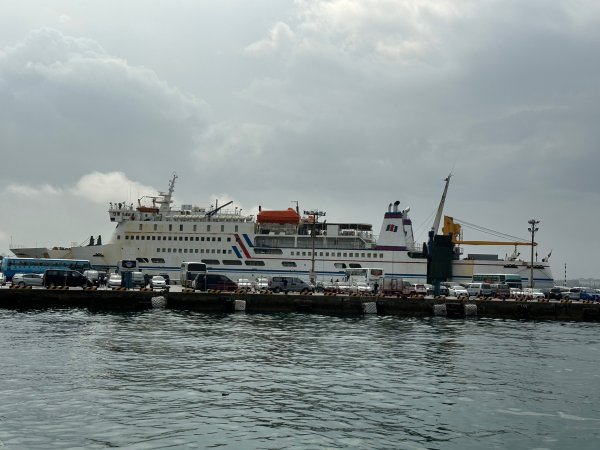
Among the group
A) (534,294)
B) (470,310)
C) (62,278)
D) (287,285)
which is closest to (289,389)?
(470,310)

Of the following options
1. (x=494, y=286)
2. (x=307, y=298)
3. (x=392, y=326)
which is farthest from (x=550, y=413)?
(x=494, y=286)

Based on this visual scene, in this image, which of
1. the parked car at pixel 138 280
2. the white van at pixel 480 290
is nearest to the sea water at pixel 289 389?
the white van at pixel 480 290

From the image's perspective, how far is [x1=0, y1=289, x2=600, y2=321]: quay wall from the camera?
5019 centimetres

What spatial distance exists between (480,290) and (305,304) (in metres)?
22.5

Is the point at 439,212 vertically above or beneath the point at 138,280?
above

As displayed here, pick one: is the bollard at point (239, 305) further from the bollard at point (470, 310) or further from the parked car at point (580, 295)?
the parked car at point (580, 295)

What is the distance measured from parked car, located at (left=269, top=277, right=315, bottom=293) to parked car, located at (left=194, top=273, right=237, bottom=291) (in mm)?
3887

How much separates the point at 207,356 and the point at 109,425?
11.1m

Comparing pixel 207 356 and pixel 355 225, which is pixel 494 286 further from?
pixel 207 356

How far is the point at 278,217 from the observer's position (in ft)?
276

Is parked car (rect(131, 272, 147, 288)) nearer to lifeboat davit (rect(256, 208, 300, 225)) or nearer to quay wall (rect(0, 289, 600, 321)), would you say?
A: quay wall (rect(0, 289, 600, 321))

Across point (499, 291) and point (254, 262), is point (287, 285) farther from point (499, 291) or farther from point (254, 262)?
point (254, 262)

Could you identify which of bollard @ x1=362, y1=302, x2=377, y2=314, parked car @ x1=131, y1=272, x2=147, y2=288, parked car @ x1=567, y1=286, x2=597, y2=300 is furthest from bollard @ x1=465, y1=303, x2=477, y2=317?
parked car @ x1=131, y1=272, x2=147, y2=288

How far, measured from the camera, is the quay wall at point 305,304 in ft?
165
